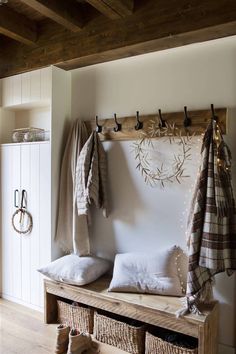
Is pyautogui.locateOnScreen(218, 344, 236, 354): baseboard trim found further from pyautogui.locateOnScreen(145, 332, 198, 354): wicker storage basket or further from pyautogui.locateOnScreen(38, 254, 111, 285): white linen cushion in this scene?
pyautogui.locateOnScreen(38, 254, 111, 285): white linen cushion

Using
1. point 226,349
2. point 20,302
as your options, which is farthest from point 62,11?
point 226,349

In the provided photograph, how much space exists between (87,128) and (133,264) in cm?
127

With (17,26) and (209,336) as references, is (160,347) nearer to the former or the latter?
(209,336)

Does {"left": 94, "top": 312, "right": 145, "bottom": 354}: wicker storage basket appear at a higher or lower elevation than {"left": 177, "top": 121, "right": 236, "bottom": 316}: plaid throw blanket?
lower

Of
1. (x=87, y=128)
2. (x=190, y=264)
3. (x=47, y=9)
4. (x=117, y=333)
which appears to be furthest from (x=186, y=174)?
(x=47, y=9)

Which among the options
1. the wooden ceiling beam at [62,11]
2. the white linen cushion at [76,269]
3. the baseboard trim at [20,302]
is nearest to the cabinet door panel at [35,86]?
the wooden ceiling beam at [62,11]

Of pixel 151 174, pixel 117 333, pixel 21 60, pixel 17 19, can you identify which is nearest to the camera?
pixel 117 333

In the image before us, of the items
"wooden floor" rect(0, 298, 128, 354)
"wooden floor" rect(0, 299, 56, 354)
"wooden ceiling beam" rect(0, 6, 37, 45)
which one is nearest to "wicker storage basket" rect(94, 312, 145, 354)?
"wooden floor" rect(0, 298, 128, 354)

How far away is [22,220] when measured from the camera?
116 inches

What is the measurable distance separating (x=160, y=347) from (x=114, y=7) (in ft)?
7.87

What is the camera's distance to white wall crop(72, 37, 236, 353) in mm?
2164

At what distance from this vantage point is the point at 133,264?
7.73 ft

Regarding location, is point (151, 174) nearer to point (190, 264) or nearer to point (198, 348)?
point (190, 264)

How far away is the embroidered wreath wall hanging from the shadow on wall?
16cm
